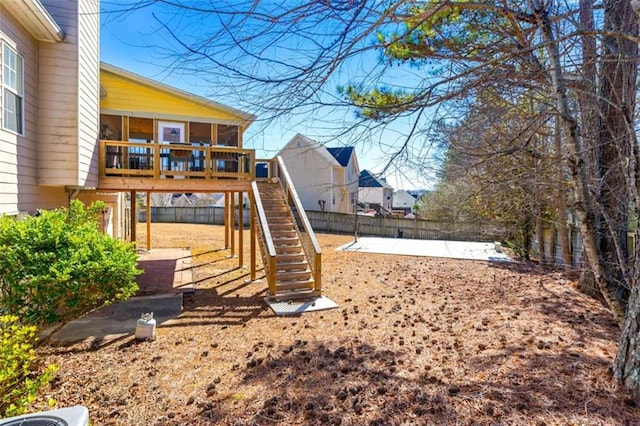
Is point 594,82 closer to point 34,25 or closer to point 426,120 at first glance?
point 426,120

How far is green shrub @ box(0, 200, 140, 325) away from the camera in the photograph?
325 cm

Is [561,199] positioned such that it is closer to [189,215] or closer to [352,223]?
[352,223]

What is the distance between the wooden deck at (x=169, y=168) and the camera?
7805 mm

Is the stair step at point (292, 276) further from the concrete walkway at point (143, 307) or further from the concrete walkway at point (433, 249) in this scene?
the concrete walkway at point (433, 249)

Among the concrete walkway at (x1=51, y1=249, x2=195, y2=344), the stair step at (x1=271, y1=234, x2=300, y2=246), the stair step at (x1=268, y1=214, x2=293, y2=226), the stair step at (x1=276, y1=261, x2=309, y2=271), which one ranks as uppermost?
the stair step at (x1=268, y1=214, x2=293, y2=226)

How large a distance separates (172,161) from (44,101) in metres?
3.72

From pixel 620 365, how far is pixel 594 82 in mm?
2940

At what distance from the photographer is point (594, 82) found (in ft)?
12.7

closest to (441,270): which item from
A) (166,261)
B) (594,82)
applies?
(594,82)

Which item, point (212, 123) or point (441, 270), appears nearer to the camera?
point (441, 270)

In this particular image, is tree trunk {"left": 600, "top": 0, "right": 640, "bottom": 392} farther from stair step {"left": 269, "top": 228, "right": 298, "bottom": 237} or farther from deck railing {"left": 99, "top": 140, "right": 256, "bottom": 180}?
Result: deck railing {"left": 99, "top": 140, "right": 256, "bottom": 180}

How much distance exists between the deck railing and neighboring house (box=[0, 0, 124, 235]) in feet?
3.68

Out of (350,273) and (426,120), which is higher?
(426,120)

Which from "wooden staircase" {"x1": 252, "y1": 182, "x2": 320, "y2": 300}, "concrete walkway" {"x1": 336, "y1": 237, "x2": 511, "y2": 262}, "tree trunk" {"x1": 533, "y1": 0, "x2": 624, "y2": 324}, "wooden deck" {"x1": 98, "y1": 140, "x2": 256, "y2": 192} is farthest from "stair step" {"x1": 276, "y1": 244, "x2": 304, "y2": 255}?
"concrete walkway" {"x1": 336, "y1": 237, "x2": 511, "y2": 262}
